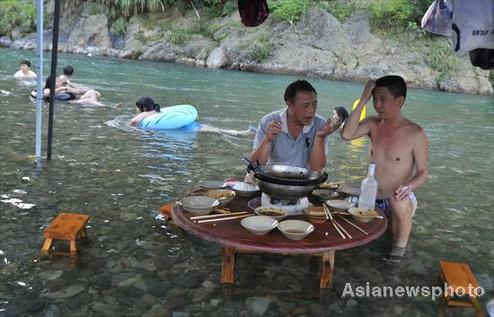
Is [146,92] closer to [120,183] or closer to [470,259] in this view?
[120,183]

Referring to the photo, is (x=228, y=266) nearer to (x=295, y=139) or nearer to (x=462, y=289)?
(x=295, y=139)

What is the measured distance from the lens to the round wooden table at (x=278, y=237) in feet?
10.3

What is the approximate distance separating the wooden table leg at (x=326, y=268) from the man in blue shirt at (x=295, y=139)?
1292 millimetres

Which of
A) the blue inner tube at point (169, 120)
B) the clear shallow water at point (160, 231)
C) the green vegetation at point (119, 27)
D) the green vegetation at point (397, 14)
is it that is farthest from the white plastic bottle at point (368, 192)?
the green vegetation at point (119, 27)

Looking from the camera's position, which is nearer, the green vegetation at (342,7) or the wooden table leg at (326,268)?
the wooden table leg at (326,268)

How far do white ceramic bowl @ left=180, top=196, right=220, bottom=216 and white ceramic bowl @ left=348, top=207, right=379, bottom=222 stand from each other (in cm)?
107

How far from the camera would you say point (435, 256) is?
4.94m

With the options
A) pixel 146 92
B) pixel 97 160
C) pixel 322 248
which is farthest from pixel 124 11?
pixel 322 248

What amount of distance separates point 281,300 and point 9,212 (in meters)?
3.20

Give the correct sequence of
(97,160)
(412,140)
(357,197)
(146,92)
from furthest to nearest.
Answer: (146,92) < (97,160) < (412,140) < (357,197)

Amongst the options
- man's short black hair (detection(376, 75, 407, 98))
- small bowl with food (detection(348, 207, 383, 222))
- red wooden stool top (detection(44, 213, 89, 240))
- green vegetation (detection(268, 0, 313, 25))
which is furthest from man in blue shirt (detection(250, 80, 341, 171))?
green vegetation (detection(268, 0, 313, 25))

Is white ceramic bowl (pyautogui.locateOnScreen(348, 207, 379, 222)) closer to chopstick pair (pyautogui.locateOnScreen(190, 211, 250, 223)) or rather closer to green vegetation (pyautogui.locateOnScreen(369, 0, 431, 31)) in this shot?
chopstick pair (pyautogui.locateOnScreen(190, 211, 250, 223))

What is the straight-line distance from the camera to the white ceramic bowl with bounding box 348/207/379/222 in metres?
3.65

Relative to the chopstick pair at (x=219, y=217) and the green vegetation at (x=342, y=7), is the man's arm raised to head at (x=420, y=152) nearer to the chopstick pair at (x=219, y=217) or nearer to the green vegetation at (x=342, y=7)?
the chopstick pair at (x=219, y=217)
